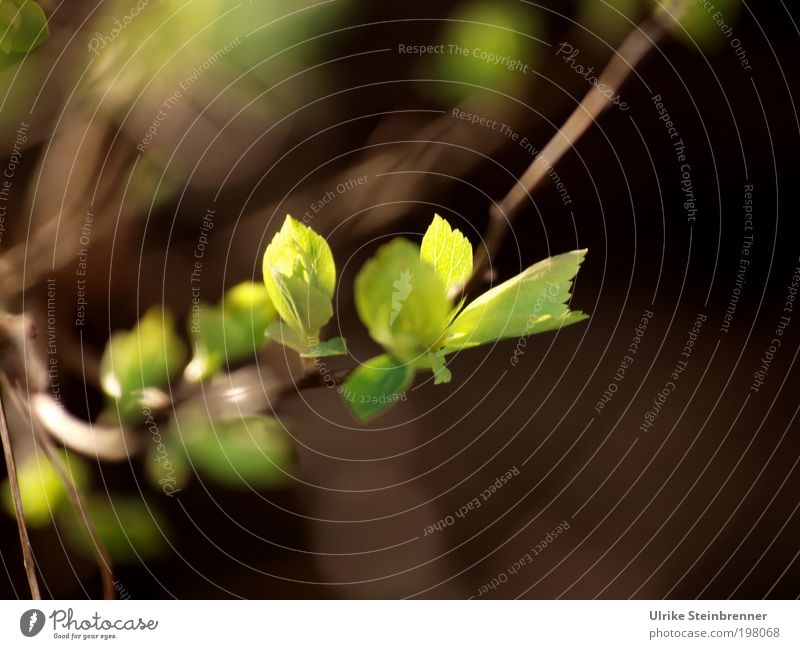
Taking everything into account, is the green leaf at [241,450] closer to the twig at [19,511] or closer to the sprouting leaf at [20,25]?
the twig at [19,511]

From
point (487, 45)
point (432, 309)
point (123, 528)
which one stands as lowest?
point (123, 528)

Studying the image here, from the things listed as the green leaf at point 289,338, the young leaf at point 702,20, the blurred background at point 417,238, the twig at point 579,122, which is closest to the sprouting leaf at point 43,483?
the blurred background at point 417,238

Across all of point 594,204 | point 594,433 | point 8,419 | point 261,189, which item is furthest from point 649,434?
point 8,419

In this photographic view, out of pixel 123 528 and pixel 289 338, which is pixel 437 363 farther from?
pixel 123 528

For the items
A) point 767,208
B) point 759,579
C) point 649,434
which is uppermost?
point 767,208

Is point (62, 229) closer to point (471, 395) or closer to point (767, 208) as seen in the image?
point (471, 395)

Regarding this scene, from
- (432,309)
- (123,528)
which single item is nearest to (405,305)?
(432,309)

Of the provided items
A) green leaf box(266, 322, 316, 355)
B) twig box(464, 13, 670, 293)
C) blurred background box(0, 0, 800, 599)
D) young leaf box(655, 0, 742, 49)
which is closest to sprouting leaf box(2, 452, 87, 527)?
blurred background box(0, 0, 800, 599)
